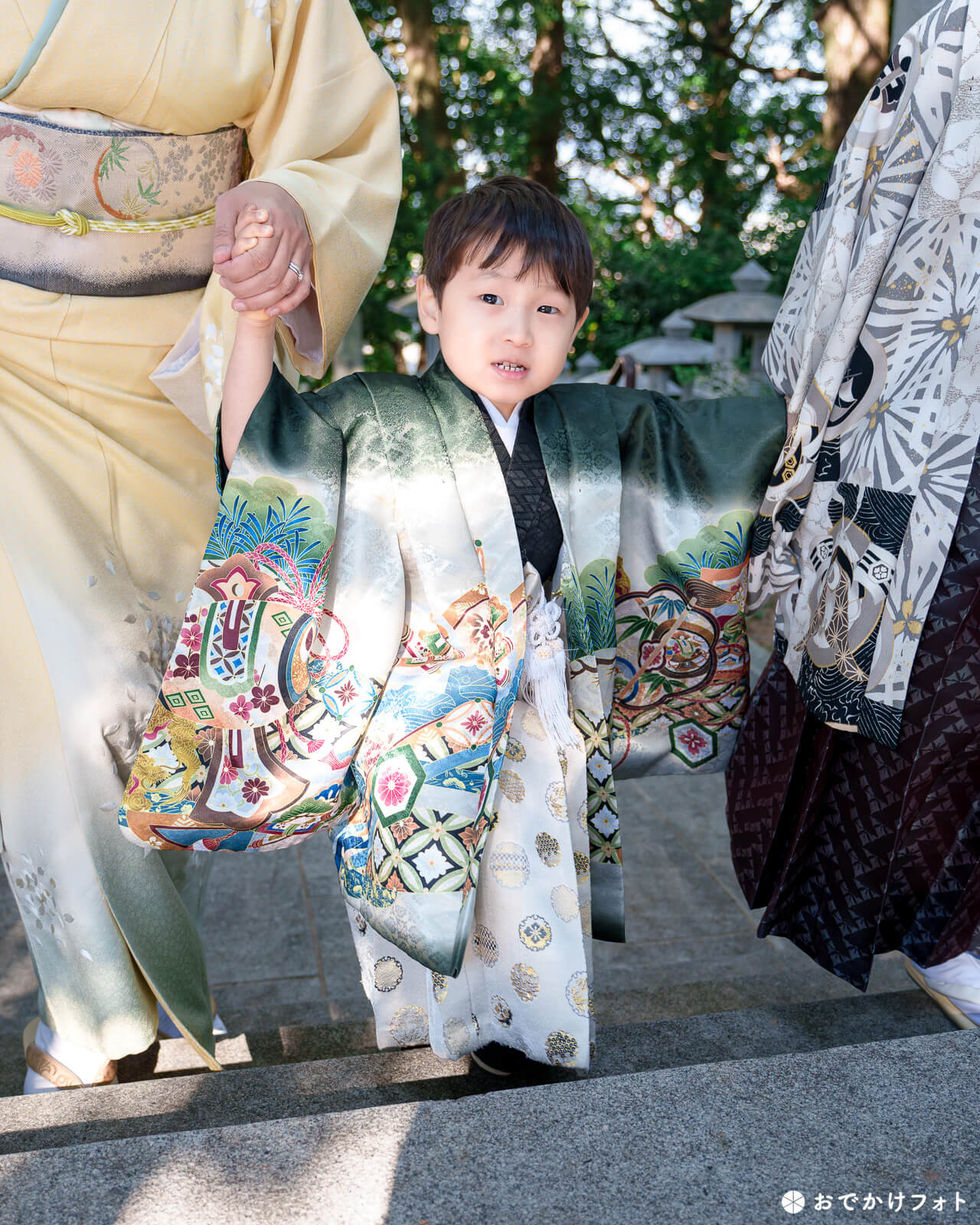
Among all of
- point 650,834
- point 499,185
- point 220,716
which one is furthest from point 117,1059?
point 650,834

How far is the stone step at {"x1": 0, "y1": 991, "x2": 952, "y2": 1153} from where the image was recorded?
1.46 m

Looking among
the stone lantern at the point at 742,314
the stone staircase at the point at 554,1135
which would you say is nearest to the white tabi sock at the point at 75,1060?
the stone staircase at the point at 554,1135

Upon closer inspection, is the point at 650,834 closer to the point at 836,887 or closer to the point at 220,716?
the point at 836,887

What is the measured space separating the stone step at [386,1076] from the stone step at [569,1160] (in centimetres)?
12

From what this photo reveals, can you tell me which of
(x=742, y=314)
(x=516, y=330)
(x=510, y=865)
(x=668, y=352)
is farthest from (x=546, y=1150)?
(x=668, y=352)

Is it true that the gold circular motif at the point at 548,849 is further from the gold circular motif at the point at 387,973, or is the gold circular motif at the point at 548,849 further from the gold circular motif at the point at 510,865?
the gold circular motif at the point at 387,973

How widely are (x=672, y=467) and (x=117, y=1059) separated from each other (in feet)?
4.21

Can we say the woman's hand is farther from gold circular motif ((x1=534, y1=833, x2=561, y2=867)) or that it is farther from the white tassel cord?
gold circular motif ((x1=534, y1=833, x2=561, y2=867))

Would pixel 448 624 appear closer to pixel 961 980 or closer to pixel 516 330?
pixel 516 330

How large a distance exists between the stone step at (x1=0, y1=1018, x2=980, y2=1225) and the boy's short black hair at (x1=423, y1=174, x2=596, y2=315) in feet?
3.37

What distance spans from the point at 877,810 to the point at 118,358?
1.34 meters

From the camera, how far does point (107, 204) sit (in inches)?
63.3

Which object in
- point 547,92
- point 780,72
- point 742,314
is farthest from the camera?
point 780,72

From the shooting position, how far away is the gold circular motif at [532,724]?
1552mm
